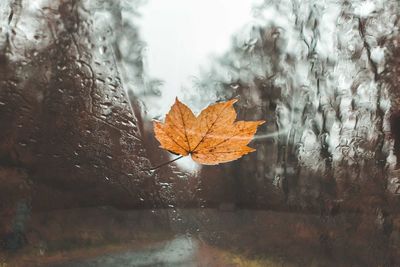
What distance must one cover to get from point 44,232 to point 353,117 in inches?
20.3

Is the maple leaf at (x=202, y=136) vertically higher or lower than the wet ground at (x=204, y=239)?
higher

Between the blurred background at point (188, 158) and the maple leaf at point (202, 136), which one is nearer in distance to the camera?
the maple leaf at point (202, 136)

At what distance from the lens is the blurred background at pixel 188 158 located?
0.65 meters

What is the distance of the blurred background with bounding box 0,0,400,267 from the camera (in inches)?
25.7

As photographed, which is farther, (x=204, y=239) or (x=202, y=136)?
(x=204, y=239)

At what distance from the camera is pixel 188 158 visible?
653mm

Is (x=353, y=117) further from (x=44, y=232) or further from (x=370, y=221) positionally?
(x=44, y=232)

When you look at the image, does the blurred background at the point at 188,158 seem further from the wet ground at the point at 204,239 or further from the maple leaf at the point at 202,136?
the maple leaf at the point at 202,136

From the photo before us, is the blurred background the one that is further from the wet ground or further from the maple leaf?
the maple leaf

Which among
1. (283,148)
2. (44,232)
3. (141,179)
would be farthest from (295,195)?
(44,232)

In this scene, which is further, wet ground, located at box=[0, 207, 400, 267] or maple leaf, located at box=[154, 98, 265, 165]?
wet ground, located at box=[0, 207, 400, 267]

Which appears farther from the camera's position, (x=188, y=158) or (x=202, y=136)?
(x=188, y=158)

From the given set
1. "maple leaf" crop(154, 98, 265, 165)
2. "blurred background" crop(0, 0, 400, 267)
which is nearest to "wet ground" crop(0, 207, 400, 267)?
"blurred background" crop(0, 0, 400, 267)

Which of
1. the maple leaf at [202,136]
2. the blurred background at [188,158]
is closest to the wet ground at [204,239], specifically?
the blurred background at [188,158]
